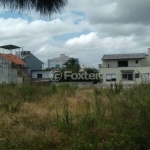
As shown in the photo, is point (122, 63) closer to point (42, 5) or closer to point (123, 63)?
point (123, 63)

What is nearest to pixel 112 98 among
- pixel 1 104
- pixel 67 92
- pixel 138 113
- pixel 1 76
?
pixel 138 113

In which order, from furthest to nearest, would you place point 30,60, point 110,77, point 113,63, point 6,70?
1. point 30,60
2. point 113,63
3. point 110,77
4. point 6,70

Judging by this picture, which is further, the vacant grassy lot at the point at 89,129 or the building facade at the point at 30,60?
the building facade at the point at 30,60

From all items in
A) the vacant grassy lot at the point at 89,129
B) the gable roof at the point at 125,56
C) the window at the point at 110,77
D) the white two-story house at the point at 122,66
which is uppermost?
the gable roof at the point at 125,56

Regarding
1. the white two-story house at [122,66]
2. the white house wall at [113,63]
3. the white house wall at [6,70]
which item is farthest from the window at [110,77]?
the white house wall at [6,70]

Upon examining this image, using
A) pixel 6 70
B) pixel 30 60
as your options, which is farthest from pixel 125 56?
pixel 6 70

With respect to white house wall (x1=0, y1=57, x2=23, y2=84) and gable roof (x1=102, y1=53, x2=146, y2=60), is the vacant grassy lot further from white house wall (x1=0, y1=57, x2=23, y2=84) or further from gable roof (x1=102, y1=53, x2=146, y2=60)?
gable roof (x1=102, y1=53, x2=146, y2=60)

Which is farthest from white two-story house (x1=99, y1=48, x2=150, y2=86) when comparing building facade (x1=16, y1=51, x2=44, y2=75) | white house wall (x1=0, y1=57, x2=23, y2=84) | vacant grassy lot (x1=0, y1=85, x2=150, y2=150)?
vacant grassy lot (x1=0, y1=85, x2=150, y2=150)

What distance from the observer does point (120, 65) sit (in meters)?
51.3

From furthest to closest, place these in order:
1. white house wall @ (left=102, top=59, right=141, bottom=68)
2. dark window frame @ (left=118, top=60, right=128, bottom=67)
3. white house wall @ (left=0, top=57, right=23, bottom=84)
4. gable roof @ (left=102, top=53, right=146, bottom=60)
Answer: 1. dark window frame @ (left=118, top=60, right=128, bottom=67)
2. white house wall @ (left=102, top=59, right=141, bottom=68)
3. gable roof @ (left=102, top=53, right=146, bottom=60)
4. white house wall @ (left=0, top=57, right=23, bottom=84)

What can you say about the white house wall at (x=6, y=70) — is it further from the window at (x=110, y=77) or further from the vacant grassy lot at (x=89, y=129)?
the vacant grassy lot at (x=89, y=129)

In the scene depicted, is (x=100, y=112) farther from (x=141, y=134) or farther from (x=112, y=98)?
(x=141, y=134)

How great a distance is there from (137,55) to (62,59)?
2496cm

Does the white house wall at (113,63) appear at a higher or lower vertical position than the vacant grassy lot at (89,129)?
higher
